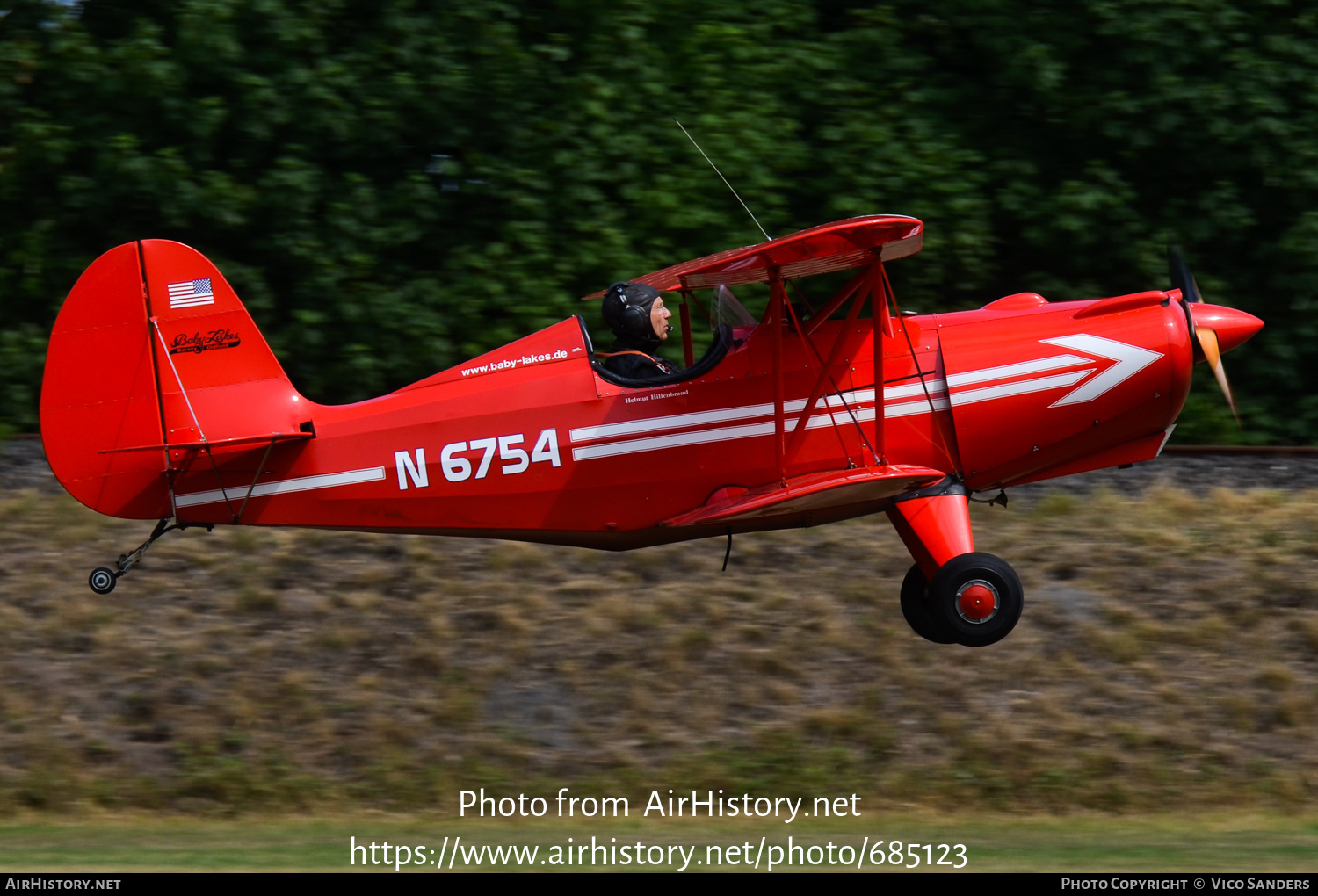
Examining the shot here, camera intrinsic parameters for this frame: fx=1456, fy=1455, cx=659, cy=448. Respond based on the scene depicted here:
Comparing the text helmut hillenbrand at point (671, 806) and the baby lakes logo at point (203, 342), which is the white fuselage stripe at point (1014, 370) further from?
the baby lakes logo at point (203, 342)

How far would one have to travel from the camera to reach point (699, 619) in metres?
11.9

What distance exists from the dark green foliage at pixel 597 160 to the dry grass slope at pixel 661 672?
3.24 meters

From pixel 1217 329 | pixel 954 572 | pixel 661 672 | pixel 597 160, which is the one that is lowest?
pixel 661 672

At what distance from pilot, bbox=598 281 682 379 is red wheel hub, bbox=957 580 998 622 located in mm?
2107

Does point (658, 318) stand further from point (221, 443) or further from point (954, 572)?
point (221, 443)

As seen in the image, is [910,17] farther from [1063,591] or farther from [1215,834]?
[1215,834]

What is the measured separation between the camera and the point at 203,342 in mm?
8828

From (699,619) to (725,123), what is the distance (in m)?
5.75

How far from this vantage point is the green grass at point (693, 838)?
8.75 m

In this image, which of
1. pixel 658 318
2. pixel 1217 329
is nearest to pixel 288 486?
pixel 658 318

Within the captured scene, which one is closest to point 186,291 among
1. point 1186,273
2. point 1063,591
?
point 1186,273

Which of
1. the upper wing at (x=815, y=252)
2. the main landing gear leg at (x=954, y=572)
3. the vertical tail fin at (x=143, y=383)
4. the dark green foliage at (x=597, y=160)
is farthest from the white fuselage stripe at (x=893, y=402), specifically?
the dark green foliage at (x=597, y=160)

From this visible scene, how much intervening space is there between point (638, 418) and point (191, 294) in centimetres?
283

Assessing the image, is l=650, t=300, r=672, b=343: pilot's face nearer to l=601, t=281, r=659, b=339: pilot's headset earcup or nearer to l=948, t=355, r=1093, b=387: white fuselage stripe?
l=601, t=281, r=659, b=339: pilot's headset earcup
